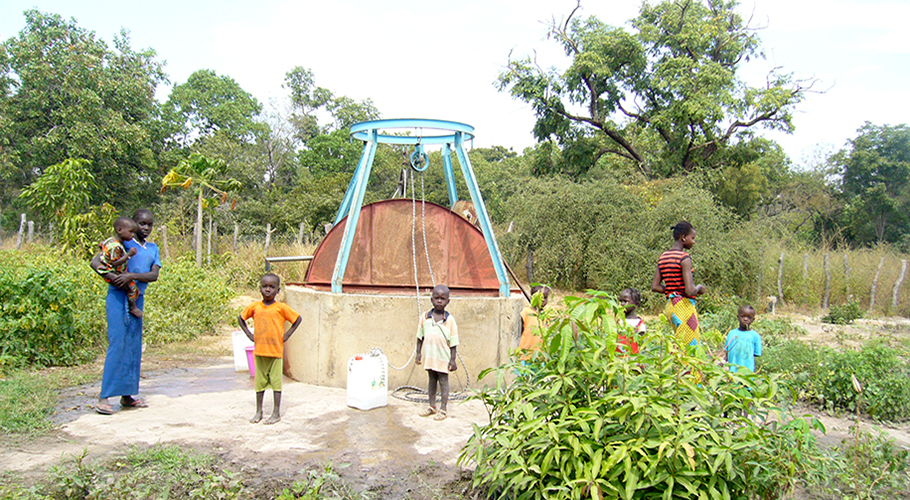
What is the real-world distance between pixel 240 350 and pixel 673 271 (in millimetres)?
4547

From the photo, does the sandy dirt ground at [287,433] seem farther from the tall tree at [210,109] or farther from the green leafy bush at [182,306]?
the tall tree at [210,109]

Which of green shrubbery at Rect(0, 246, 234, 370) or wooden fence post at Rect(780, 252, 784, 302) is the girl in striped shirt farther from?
wooden fence post at Rect(780, 252, 784, 302)

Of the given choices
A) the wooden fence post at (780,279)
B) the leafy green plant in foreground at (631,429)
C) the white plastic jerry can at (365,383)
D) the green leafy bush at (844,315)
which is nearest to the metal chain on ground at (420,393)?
the white plastic jerry can at (365,383)

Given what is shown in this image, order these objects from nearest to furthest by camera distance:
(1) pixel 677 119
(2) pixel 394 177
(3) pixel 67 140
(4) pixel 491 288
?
1. (4) pixel 491 288
2. (1) pixel 677 119
3. (3) pixel 67 140
4. (2) pixel 394 177

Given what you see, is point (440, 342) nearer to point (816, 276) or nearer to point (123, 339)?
point (123, 339)

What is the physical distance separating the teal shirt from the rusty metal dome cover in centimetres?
230

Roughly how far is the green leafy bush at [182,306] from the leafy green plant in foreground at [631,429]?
6618mm

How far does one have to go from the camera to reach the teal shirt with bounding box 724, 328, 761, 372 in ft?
16.3

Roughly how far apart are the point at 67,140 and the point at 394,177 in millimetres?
14606

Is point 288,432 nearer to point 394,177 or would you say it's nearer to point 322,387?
point 322,387

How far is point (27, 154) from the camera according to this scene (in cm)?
2216

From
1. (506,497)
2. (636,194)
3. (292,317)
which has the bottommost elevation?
(506,497)

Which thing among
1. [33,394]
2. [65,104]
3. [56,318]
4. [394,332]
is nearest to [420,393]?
[394,332]

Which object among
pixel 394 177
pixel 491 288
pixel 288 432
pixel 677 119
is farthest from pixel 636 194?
pixel 394 177
